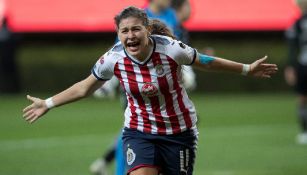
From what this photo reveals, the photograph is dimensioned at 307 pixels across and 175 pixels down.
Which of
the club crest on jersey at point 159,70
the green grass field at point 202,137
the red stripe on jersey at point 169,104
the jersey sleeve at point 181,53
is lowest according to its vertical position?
the green grass field at point 202,137

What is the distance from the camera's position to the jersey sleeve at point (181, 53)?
302 inches

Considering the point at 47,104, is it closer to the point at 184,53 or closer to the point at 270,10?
the point at 184,53

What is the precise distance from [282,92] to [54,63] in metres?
6.27

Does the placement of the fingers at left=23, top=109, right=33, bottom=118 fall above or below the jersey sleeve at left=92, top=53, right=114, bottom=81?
below

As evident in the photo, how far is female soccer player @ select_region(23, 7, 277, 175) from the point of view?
301 inches

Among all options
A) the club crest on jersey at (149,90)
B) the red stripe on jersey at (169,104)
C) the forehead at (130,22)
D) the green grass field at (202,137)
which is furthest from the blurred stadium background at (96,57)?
the forehead at (130,22)

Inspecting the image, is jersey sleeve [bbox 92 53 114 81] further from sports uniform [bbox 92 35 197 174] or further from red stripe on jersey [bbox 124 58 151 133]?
red stripe on jersey [bbox 124 58 151 133]

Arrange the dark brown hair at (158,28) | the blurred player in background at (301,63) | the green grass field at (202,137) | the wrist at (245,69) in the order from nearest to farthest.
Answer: the dark brown hair at (158,28)
the wrist at (245,69)
the green grass field at (202,137)
the blurred player in background at (301,63)

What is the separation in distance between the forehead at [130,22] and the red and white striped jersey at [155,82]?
0.74ft

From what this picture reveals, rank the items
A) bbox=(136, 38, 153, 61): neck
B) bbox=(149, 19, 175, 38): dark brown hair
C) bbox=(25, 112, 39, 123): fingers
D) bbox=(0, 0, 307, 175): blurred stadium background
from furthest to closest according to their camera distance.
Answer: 1. bbox=(0, 0, 307, 175): blurred stadium background
2. bbox=(149, 19, 175, 38): dark brown hair
3. bbox=(25, 112, 39, 123): fingers
4. bbox=(136, 38, 153, 61): neck

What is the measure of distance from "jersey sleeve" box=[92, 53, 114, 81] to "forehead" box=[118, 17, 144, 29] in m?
0.32

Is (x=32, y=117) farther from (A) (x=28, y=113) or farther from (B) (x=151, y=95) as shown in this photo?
(B) (x=151, y=95)

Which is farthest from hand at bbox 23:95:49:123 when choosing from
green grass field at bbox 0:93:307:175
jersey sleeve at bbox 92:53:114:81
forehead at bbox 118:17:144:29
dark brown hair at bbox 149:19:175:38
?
green grass field at bbox 0:93:307:175

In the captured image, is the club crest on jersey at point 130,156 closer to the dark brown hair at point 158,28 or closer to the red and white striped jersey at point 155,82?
the red and white striped jersey at point 155,82
